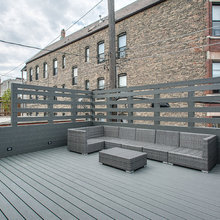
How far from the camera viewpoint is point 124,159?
10.4 ft

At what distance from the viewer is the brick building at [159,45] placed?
8.33m

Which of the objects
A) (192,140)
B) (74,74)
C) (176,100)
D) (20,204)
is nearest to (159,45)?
(176,100)

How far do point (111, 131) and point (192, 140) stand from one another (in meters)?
2.55

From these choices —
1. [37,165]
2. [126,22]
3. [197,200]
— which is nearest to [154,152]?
[197,200]

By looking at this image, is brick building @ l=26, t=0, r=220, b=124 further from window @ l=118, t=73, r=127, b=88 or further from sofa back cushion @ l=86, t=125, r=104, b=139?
sofa back cushion @ l=86, t=125, r=104, b=139

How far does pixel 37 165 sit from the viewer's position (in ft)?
11.9

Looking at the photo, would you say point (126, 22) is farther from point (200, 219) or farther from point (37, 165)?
point (200, 219)

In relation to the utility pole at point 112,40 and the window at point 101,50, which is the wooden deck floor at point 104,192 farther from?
the window at point 101,50

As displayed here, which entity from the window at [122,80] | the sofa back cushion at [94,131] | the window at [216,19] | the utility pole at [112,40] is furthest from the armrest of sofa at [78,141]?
the window at [216,19]

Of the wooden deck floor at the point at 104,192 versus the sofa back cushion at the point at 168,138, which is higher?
the sofa back cushion at the point at 168,138

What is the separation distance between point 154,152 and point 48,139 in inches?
127

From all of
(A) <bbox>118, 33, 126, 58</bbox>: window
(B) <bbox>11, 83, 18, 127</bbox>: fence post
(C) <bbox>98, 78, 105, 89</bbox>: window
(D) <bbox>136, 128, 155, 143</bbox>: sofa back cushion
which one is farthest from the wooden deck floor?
(C) <bbox>98, 78, 105, 89</bbox>: window

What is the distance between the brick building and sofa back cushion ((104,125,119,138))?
5426 millimetres

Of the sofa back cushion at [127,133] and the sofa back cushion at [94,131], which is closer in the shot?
the sofa back cushion at [127,133]
